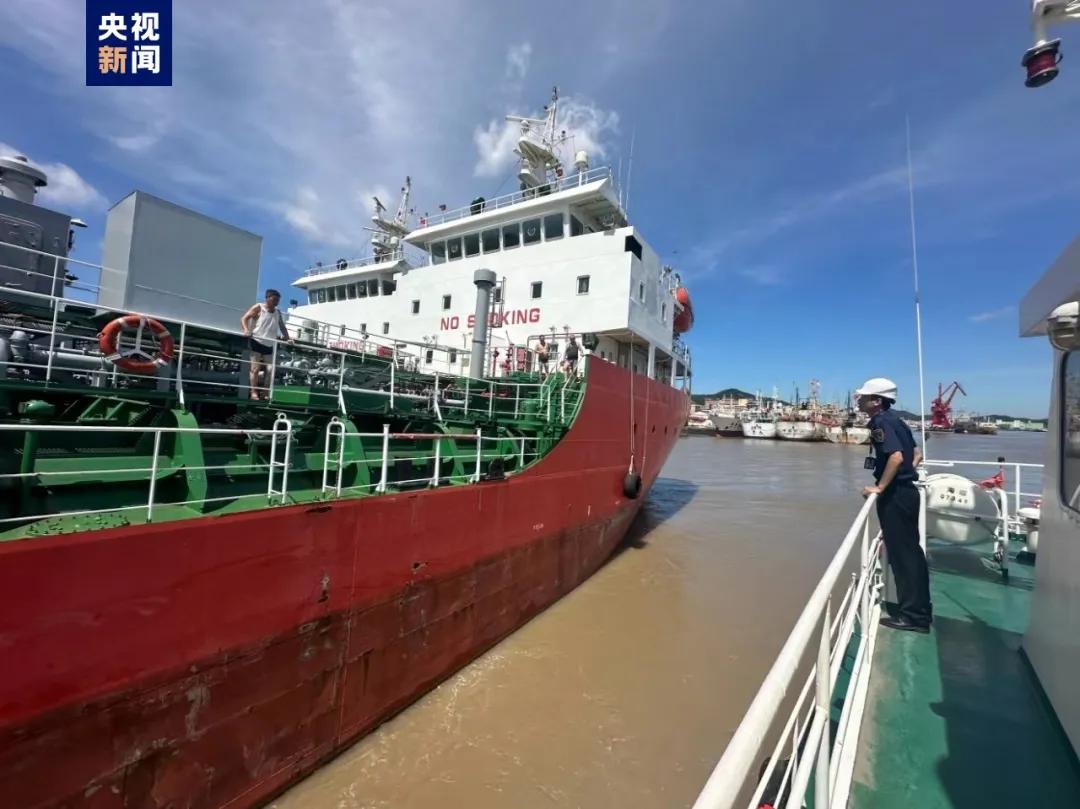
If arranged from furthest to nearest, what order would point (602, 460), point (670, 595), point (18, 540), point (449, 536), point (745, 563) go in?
point (745, 563) < point (602, 460) < point (670, 595) < point (449, 536) < point (18, 540)

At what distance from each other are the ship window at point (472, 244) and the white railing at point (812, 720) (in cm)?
1191

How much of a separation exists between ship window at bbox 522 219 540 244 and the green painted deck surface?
424 inches

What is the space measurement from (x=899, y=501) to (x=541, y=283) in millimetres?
9263

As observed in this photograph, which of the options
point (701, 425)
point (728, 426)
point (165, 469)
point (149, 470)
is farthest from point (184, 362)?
point (701, 425)

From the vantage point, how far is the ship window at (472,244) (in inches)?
531

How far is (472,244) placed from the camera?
1362 centimetres

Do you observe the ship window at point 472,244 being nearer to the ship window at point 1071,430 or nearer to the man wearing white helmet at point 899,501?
the man wearing white helmet at point 899,501

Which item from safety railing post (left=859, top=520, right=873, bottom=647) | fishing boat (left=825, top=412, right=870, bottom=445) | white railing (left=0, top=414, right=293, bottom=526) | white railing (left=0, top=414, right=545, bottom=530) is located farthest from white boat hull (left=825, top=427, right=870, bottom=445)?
white railing (left=0, top=414, right=293, bottom=526)

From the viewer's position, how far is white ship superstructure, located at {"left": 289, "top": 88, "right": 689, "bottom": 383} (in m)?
11.1

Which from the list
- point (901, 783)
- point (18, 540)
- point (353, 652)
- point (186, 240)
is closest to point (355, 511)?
point (353, 652)

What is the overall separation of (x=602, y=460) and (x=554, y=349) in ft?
10.8

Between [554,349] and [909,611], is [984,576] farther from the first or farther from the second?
[554,349]

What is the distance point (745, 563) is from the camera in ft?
33.0

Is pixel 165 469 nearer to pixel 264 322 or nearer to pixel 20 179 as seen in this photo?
pixel 264 322
